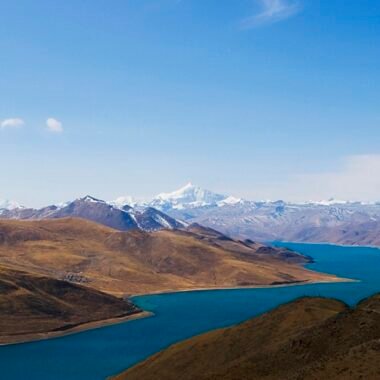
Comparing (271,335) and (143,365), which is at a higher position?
(271,335)

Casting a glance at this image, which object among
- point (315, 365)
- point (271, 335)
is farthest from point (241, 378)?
point (271, 335)

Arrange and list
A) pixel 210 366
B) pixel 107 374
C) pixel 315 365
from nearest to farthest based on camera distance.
A: pixel 315 365 < pixel 210 366 < pixel 107 374

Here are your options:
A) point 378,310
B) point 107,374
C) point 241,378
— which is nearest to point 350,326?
point 378,310

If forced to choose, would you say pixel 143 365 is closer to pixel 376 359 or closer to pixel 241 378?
pixel 241 378

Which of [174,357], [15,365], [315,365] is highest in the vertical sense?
[315,365]

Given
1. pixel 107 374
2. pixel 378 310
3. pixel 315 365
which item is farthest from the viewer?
pixel 107 374

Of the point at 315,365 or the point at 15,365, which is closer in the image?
the point at 315,365
